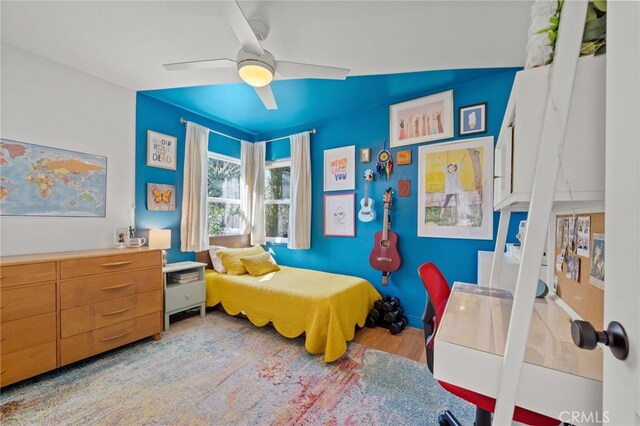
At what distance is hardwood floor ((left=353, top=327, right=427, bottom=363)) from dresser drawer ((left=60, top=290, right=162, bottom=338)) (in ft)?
6.56

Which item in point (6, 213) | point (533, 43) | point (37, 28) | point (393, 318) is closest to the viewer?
point (533, 43)

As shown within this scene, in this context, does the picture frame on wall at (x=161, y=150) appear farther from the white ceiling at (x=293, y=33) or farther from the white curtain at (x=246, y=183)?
the white curtain at (x=246, y=183)

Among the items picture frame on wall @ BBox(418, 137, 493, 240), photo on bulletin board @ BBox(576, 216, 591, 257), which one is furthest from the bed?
photo on bulletin board @ BBox(576, 216, 591, 257)

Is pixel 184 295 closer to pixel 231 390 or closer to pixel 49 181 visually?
pixel 231 390

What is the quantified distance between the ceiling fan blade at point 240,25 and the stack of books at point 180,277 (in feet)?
7.92

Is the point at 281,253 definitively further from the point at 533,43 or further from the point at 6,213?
the point at 533,43

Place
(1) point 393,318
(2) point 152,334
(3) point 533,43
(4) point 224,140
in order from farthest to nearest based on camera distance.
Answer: (4) point 224,140
(1) point 393,318
(2) point 152,334
(3) point 533,43

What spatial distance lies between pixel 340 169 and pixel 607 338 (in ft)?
9.79

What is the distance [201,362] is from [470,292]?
2087 millimetres

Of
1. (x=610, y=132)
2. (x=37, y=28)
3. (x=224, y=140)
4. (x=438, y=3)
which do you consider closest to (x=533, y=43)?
(x=610, y=132)

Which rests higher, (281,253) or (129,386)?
(281,253)

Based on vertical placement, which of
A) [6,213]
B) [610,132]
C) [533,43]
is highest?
[533,43]

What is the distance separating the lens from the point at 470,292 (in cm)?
133

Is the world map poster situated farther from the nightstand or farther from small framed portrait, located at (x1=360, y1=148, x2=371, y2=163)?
small framed portrait, located at (x1=360, y1=148, x2=371, y2=163)
